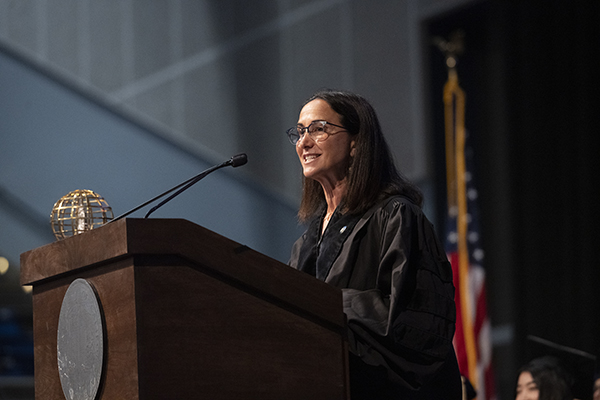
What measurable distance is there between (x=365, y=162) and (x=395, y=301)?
18.8 inches

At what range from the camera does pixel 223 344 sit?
1.21 m

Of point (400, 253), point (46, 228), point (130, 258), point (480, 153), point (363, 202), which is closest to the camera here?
point (130, 258)

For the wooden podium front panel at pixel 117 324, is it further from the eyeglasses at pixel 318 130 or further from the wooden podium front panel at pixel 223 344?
the eyeglasses at pixel 318 130

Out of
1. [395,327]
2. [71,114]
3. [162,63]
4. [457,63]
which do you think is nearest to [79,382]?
[395,327]

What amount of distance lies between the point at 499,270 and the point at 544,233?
0.37 m

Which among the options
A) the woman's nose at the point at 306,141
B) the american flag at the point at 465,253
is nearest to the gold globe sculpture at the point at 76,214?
the woman's nose at the point at 306,141

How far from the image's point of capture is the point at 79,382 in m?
1.30

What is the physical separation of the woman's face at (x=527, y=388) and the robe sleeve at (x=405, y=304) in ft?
3.40

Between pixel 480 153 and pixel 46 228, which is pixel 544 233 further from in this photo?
pixel 46 228

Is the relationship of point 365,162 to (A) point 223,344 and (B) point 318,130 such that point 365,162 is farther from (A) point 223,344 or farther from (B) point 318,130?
(A) point 223,344

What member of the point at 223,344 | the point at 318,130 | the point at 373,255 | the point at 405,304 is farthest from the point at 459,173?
the point at 223,344

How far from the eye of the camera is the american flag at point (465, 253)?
167 inches

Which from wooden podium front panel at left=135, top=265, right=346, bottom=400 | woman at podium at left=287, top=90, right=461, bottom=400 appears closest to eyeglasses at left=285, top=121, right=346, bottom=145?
woman at podium at left=287, top=90, right=461, bottom=400

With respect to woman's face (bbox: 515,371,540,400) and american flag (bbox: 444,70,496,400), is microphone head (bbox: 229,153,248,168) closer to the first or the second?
woman's face (bbox: 515,371,540,400)
